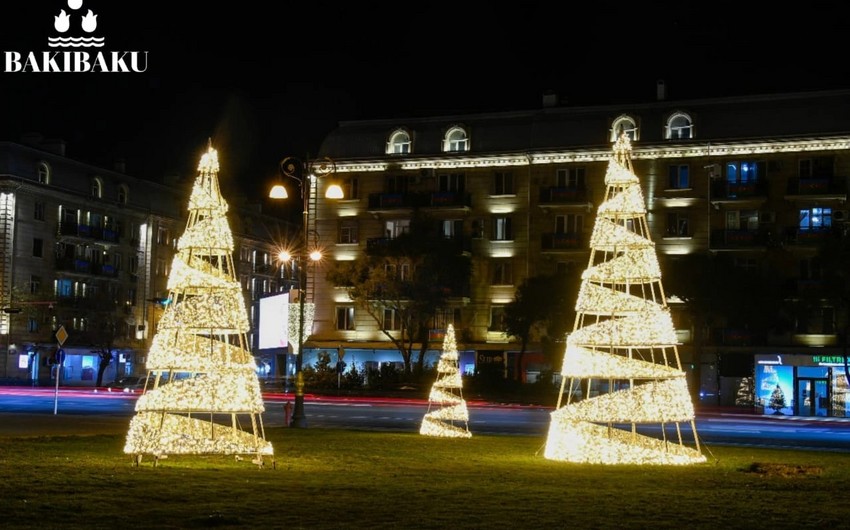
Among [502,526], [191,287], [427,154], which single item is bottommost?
[502,526]

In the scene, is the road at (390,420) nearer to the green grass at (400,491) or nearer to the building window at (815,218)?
the green grass at (400,491)

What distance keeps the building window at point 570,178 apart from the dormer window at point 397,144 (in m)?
9.58

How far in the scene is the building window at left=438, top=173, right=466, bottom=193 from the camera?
69.3m

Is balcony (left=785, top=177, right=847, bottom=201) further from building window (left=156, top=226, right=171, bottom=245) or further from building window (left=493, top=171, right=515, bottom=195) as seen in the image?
building window (left=156, top=226, right=171, bottom=245)

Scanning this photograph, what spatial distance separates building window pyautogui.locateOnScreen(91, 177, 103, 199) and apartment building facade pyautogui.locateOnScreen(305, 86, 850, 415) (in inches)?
991

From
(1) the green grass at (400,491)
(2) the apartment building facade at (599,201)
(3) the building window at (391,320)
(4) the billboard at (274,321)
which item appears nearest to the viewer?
(1) the green grass at (400,491)

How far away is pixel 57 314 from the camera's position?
284 ft

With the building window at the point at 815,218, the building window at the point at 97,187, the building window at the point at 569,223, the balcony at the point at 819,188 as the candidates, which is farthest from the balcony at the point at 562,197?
the building window at the point at 97,187

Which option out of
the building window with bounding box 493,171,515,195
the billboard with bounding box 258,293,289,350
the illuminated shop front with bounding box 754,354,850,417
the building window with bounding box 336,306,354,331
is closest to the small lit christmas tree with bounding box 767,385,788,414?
the illuminated shop front with bounding box 754,354,850,417

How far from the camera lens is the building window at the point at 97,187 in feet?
295

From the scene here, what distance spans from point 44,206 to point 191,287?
6868 centimetres

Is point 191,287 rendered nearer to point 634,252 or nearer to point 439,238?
point 634,252

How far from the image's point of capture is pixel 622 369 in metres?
22.2

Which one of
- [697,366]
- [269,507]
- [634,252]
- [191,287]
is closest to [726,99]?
[697,366]
